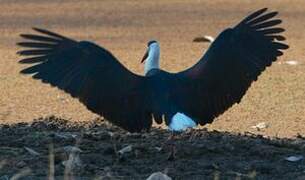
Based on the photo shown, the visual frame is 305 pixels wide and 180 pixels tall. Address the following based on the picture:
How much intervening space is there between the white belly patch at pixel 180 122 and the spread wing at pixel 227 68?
0.14 m

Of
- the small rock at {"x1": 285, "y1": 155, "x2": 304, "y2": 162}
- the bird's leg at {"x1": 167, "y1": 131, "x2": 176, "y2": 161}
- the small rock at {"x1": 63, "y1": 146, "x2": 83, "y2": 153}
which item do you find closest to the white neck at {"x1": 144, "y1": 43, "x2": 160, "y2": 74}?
the bird's leg at {"x1": 167, "y1": 131, "x2": 176, "y2": 161}

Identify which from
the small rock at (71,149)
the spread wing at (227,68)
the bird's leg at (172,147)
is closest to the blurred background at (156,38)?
the spread wing at (227,68)

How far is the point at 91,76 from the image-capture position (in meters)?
7.74

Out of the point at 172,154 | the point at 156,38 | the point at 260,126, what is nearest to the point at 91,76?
the point at 172,154

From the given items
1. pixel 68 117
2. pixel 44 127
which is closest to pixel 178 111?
pixel 44 127

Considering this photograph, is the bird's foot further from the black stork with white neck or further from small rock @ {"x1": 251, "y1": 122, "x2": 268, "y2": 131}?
small rock @ {"x1": 251, "y1": 122, "x2": 268, "y2": 131}

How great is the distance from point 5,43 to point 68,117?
6.14 metres

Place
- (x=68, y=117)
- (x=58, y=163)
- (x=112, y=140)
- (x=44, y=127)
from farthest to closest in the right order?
1. (x=68, y=117)
2. (x=44, y=127)
3. (x=112, y=140)
4. (x=58, y=163)

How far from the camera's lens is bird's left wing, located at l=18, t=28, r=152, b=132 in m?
7.67

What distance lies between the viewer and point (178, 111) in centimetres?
769

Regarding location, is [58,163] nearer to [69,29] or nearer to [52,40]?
[52,40]

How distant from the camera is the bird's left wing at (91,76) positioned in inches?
302

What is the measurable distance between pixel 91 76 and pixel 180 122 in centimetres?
70

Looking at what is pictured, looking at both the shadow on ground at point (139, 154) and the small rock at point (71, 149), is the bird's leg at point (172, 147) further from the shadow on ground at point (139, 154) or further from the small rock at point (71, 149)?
the small rock at point (71, 149)
